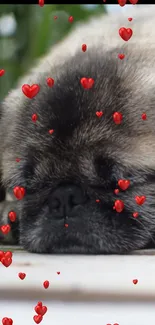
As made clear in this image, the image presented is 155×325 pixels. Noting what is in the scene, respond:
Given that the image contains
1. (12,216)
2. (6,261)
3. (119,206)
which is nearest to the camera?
(6,261)

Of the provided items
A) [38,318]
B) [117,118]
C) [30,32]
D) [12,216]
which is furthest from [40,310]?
[30,32]

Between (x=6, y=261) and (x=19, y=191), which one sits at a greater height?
(x=19, y=191)

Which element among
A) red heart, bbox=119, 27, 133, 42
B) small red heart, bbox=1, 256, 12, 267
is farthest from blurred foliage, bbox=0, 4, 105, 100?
small red heart, bbox=1, 256, 12, 267

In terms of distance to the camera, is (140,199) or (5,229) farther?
(5,229)

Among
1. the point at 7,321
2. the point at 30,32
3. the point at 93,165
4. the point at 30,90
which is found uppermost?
the point at 30,32

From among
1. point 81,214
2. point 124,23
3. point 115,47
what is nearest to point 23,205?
point 81,214

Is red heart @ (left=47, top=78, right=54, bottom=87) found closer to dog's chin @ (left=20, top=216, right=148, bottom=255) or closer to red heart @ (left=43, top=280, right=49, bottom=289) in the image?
dog's chin @ (left=20, top=216, right=148, bottom=255)

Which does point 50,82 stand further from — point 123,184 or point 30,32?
A: point 30,32
